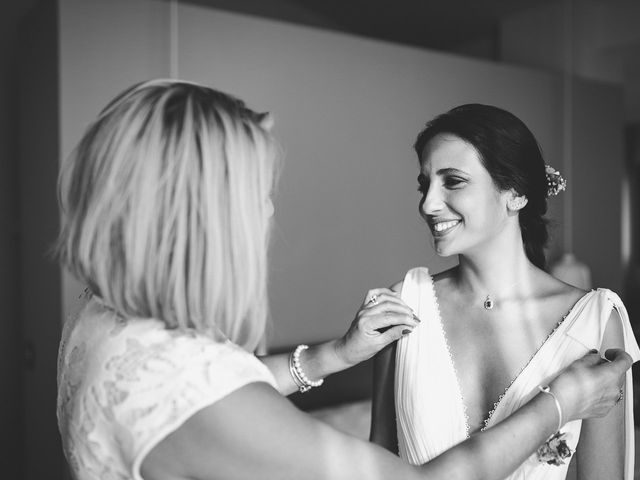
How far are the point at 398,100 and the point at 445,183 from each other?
3.42ft

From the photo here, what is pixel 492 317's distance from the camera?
4.07 ft

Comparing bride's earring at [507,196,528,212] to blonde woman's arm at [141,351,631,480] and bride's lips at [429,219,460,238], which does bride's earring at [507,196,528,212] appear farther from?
blonde woman's arm at [141,351,631,480]

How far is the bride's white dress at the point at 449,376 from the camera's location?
42.9 inches

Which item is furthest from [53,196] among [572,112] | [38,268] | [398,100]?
[572,112]

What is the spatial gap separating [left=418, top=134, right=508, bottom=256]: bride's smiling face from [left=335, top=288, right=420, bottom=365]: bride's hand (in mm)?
135

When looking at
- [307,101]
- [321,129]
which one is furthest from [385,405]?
[307,101]

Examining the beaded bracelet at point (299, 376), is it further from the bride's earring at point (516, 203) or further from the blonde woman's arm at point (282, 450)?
the bride's earring at point (516, 203)

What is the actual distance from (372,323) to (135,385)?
0.51m

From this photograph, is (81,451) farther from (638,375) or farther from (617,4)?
(617,4)

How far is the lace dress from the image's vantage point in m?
0.71

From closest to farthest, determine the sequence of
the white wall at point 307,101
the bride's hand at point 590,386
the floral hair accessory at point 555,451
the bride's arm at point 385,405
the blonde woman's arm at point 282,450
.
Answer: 1. the blonde woman's arm at point 282,450
2. the bride's hand at point 590,386
3. the floral hair accessory at point 555,451
4. the bride's arm at point 385,405
5. the white wall at point 307,101

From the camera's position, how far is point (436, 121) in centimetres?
115

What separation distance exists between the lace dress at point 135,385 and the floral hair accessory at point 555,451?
0.55 metres

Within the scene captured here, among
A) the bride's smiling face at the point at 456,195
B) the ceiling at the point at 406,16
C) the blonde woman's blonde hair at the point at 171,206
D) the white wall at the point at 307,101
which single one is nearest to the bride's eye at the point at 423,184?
the bride's smiling face at the point at 456,195
